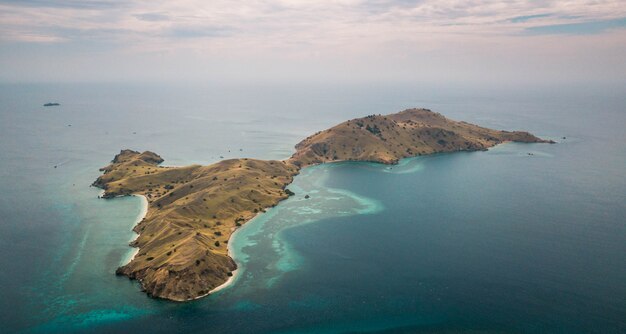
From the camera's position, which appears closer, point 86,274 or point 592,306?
point 592,306

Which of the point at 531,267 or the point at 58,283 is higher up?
the point at 531,267

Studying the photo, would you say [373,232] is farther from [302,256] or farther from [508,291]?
[508,291]

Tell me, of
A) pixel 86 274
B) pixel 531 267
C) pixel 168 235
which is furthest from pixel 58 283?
pixel 531 267

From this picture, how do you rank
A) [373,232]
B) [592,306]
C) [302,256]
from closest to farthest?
1. [592,306]
2. [302,256]
3. [373,232]

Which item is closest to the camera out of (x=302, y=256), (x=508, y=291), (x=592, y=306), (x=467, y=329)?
(x=467, y=329)

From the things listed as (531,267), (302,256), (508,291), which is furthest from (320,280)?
(531,267)

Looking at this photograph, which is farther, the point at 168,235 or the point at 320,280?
the point at 168,235

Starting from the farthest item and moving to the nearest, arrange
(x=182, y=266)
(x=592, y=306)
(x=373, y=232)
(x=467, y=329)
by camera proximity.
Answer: (x=373, y=232) → (x=182, y=266) → (x=592, y=306) → (x=467, y=329)

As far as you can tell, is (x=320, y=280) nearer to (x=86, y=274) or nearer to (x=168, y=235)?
(x=168, y=235)

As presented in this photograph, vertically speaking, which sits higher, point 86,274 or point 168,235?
point 168,235
